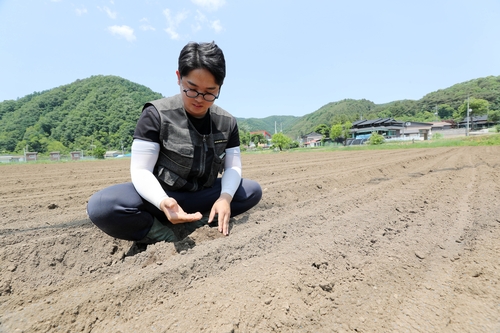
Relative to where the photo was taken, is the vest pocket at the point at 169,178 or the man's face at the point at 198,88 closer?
the man's face at the point at 198,88

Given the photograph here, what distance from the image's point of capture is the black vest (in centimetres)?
156

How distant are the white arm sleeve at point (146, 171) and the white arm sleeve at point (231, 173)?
43 centimetres

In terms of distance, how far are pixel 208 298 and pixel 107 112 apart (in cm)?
4801

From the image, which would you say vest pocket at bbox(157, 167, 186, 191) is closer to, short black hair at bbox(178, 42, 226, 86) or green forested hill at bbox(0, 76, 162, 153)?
short black hair at bbox(178, 42, 226, 86)

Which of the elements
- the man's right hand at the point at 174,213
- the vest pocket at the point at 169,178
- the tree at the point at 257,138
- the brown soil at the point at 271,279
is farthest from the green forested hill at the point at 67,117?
the man's right hand at the point at 174,213

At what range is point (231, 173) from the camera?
5.96 ft

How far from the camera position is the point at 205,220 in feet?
6.35

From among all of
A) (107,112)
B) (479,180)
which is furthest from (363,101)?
(479,180)

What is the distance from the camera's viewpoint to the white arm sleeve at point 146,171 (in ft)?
4.70

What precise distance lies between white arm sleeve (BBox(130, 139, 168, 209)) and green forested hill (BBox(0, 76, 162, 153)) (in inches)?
1766

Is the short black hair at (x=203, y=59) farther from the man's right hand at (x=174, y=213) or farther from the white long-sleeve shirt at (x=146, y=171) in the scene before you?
the man's right hand at (x=174, y=213)

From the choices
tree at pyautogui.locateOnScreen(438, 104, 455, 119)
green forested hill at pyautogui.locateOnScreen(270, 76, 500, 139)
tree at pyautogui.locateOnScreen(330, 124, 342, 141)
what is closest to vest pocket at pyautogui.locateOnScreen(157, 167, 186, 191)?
tree at pyautogui.locateOnScreen(330, 124, 342, 141)

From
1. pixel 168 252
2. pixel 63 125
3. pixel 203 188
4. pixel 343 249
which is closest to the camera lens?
pixel 168 252

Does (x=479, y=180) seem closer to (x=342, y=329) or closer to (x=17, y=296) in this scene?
(x=342, y=329)
